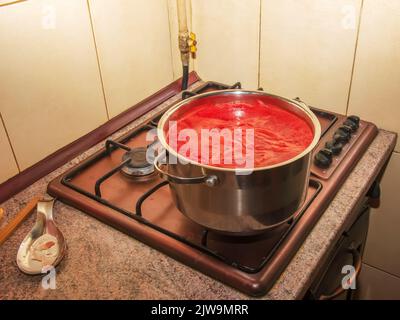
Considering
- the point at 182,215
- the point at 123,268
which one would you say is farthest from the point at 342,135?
the point at 123,268

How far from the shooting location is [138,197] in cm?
92

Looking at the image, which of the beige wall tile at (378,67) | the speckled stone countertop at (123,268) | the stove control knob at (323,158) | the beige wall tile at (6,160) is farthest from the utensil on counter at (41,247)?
the beige wall tile at (378,67)

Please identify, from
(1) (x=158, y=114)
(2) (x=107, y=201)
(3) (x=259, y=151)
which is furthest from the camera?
(1) (x=158, y=114)

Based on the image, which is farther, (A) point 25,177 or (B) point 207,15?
(B) point 207,15

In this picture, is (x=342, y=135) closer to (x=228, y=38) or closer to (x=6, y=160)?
(x=228, y=38)

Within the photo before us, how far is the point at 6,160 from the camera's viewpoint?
3.00ft

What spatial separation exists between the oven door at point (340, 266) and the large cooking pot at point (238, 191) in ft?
0.68

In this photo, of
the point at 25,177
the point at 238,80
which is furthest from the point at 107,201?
the point at 238,80

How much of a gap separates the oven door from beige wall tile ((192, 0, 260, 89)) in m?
0.49

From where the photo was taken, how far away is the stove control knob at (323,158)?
3.09ft

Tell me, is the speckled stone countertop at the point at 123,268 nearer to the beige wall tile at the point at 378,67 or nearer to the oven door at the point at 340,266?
the oven door at the point at 340,266

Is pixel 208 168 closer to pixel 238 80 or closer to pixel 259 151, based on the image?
pixel 259 151

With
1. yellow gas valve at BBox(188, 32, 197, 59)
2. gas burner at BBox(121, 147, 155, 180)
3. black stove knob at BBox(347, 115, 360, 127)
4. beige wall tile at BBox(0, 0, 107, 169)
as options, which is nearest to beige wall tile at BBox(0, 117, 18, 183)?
beige wall tile at BBox(0, 0, 107, 169)
